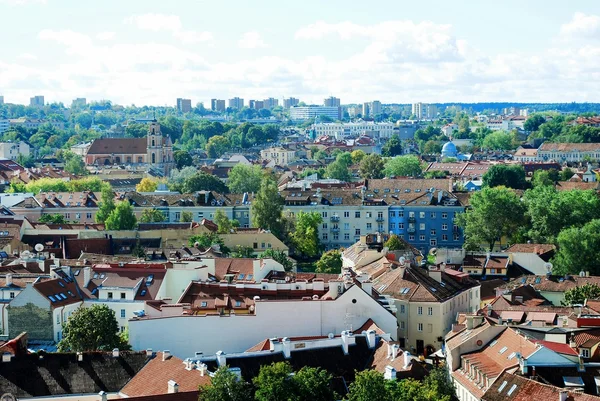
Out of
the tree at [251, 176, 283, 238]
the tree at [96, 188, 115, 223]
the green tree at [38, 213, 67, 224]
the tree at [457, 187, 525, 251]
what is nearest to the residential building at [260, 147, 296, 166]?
the tree at [96, 188, 115, 223]

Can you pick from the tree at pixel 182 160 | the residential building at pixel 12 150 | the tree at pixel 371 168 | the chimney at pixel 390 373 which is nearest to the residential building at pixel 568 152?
the tree at pixel 371 168

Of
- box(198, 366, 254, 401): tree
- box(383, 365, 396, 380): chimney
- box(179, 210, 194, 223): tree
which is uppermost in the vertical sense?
box(198, 366, 254, 401): tree

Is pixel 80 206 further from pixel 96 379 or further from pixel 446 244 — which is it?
pixel 96 379

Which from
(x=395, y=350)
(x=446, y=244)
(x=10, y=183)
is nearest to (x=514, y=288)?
(x=395, y=350)

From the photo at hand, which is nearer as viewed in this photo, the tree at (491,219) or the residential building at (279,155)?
the tree at (491,219)

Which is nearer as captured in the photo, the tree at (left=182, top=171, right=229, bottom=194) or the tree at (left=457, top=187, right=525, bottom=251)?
the tree at (left=457, top=187, right=525, bottom=251)

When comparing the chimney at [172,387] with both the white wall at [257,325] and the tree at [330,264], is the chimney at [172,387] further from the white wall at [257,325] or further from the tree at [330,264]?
the tree at [330,264]

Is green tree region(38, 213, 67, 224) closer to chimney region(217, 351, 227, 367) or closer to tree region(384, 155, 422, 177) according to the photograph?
tree region(384, 155, 422, 177)
